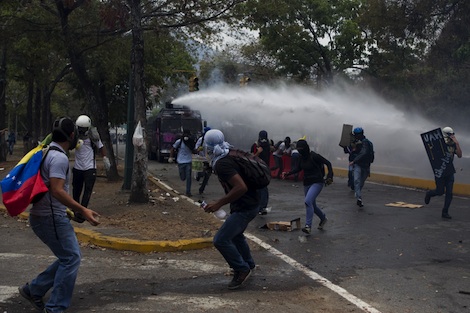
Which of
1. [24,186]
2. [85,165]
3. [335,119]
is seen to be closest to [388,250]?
[85,165]

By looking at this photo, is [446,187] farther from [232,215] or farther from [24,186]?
[24,186]

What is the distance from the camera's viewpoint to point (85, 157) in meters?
9.84

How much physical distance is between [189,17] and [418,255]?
27.9 ft

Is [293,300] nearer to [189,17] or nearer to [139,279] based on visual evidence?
[139,279]

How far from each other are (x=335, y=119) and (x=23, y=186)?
2086 centimetres

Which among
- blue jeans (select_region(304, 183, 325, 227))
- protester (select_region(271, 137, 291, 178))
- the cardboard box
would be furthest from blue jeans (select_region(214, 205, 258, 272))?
protester (select_region(271, 137, 291, 178))

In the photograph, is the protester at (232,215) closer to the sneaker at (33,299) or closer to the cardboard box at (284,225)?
the sneaker at (33,299)

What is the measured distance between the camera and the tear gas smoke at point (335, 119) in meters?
24.8

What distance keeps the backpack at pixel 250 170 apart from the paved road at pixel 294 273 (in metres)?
1.16

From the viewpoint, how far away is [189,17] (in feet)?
45.5

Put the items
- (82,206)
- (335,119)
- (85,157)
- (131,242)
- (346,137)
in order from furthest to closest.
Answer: (335,119), (346,137), (85,157), (131,242), (82,206)

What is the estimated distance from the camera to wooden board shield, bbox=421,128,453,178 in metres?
10.8

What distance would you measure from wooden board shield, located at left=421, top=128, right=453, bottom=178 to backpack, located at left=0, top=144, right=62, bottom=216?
8.30m

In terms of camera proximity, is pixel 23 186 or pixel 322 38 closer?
pixel 23 186
